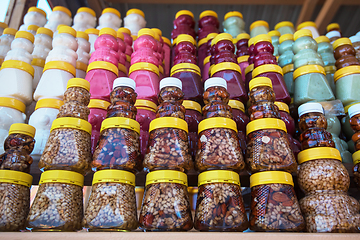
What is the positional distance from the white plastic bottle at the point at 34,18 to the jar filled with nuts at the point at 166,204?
1.21 meters

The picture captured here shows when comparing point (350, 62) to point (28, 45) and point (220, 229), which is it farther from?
point (28, 45)

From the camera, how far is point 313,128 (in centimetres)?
74

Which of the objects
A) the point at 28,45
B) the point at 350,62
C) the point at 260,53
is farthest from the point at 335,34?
the point at 28,45

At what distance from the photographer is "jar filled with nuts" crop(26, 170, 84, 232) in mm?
574

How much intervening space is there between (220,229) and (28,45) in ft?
3.36

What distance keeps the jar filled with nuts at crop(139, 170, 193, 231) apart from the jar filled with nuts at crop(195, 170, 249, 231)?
0.04 metres

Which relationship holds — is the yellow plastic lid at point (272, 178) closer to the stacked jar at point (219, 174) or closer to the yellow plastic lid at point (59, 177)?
the stacked jar at point (219, 174)

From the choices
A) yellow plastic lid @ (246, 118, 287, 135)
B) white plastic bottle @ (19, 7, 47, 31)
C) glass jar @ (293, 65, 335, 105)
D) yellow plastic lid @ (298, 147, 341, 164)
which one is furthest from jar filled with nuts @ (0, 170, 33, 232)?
white plastic bottle @ (19, 7, 47, 31)

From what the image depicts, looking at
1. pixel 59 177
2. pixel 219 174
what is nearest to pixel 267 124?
pixel 219 174

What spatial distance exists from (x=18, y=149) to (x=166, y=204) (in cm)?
43

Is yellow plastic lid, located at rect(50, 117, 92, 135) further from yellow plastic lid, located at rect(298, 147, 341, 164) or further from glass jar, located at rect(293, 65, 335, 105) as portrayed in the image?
glass jar, located at rect(293, 65, 335, 105)

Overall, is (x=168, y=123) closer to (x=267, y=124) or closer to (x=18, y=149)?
(x=267, y=124)

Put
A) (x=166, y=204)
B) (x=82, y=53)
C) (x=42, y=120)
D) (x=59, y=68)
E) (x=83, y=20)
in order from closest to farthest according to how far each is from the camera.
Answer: (x=166, y=204)
(x=42, y=120)
(x=59, y=68)
(x=82, y=53)
(x=83, y=20)

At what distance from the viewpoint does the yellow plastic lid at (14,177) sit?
2.10 feet
